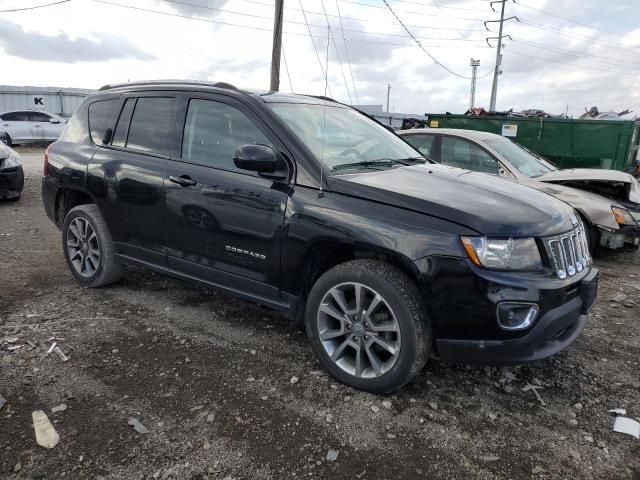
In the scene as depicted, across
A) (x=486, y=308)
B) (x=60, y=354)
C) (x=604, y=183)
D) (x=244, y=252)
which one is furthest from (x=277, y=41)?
(x=486, y=308)

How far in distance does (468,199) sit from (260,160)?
1274mm

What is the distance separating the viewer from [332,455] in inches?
96.2

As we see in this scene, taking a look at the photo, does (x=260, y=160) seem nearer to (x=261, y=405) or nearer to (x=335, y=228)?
(x=335, y=228)

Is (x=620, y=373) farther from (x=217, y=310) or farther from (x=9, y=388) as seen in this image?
(x=9, y=388)

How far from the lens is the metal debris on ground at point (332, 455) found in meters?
2.42

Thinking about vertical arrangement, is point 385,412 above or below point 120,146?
below

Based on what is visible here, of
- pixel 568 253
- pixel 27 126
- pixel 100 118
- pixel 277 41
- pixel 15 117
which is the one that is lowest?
pixel 568 253

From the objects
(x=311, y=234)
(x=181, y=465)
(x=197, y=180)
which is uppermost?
(x=197, y=180)

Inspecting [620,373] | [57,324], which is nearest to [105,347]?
[57,324]

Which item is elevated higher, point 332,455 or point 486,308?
point 486,308

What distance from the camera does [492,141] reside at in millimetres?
6586

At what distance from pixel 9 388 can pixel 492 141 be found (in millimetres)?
5966

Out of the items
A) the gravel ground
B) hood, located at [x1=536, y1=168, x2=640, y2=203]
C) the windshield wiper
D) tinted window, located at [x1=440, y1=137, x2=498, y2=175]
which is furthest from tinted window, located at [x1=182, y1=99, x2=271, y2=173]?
hood, located at [x1=536, y1=168, x2=640, y2=203]

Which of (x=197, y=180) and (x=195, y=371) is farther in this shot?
(x=197, y=180)
